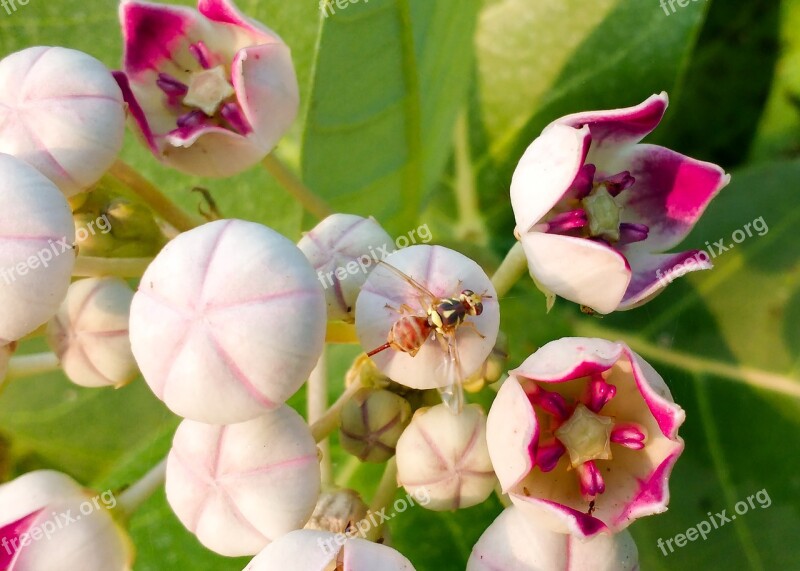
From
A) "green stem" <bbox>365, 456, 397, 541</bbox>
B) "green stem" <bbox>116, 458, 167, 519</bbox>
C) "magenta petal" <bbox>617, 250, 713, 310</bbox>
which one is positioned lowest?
"green stem" <bbox>365, 456, 397, 541</bbox>

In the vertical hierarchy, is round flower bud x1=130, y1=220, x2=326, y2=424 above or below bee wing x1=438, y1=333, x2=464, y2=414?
above

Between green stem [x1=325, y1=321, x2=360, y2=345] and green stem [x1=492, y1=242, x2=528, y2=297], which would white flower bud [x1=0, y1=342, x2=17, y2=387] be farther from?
green stem [x1=492, y1=242, x2=528, y2=297]

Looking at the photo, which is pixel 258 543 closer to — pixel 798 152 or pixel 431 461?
pixel 431 461

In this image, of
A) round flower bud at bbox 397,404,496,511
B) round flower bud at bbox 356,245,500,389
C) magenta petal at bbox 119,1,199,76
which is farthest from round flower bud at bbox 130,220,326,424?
magenta petal at bbox 119,1,199,76

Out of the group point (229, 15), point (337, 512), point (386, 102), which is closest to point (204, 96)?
point (229, 15)

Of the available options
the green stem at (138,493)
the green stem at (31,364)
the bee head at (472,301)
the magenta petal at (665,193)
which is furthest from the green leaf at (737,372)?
the green stem at (31,364)

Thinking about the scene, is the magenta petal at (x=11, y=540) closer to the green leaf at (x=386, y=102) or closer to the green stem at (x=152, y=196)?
the green stem at (x=152, y=196)
